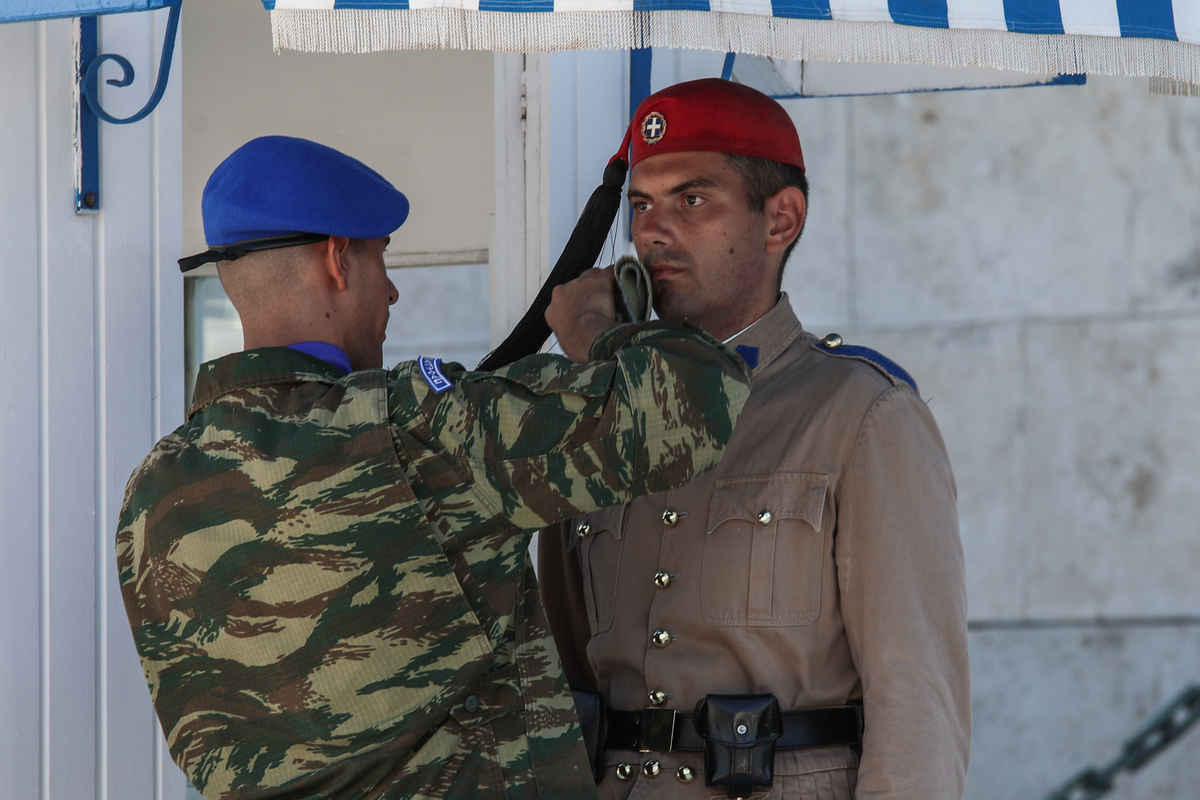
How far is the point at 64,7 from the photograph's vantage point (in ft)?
5.63

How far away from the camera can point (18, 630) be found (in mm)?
2021

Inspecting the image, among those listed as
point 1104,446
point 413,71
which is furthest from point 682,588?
point 1104,446

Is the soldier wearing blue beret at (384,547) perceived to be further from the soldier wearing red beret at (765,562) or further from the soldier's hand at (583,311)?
the soldier wearing red beret at (765,562)

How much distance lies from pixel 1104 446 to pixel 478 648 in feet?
13.1

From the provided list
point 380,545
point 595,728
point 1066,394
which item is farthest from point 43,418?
point 1066,394

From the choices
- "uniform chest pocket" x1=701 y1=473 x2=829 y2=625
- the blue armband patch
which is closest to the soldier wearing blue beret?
the blue armband patch

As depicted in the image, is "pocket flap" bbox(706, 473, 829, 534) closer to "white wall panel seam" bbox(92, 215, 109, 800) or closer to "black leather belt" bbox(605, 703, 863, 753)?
"black leather belt" bbox(605, 703, 863, 753)

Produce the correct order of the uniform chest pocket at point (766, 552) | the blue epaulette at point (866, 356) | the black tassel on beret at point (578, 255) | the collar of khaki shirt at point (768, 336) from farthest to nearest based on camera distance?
the black tassel on beret at point (578, 255), the collar of khaki shirt at point (768, 336), the blue epaulette at point (866, 356), the uniform chest pocket at point (766, 552)

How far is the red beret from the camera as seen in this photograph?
212 cm

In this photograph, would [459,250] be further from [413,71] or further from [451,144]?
[413,71]

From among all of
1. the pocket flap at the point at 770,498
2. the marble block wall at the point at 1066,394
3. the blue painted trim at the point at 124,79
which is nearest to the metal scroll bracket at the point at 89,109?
the blue painted trim at the point at 124,79

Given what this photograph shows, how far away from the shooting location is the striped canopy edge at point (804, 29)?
4.78ft

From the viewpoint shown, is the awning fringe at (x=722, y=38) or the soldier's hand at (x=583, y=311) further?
the soldier's hand at (x=583, y=311)

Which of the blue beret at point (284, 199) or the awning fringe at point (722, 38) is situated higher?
the awning fringe at point (722, 38)
